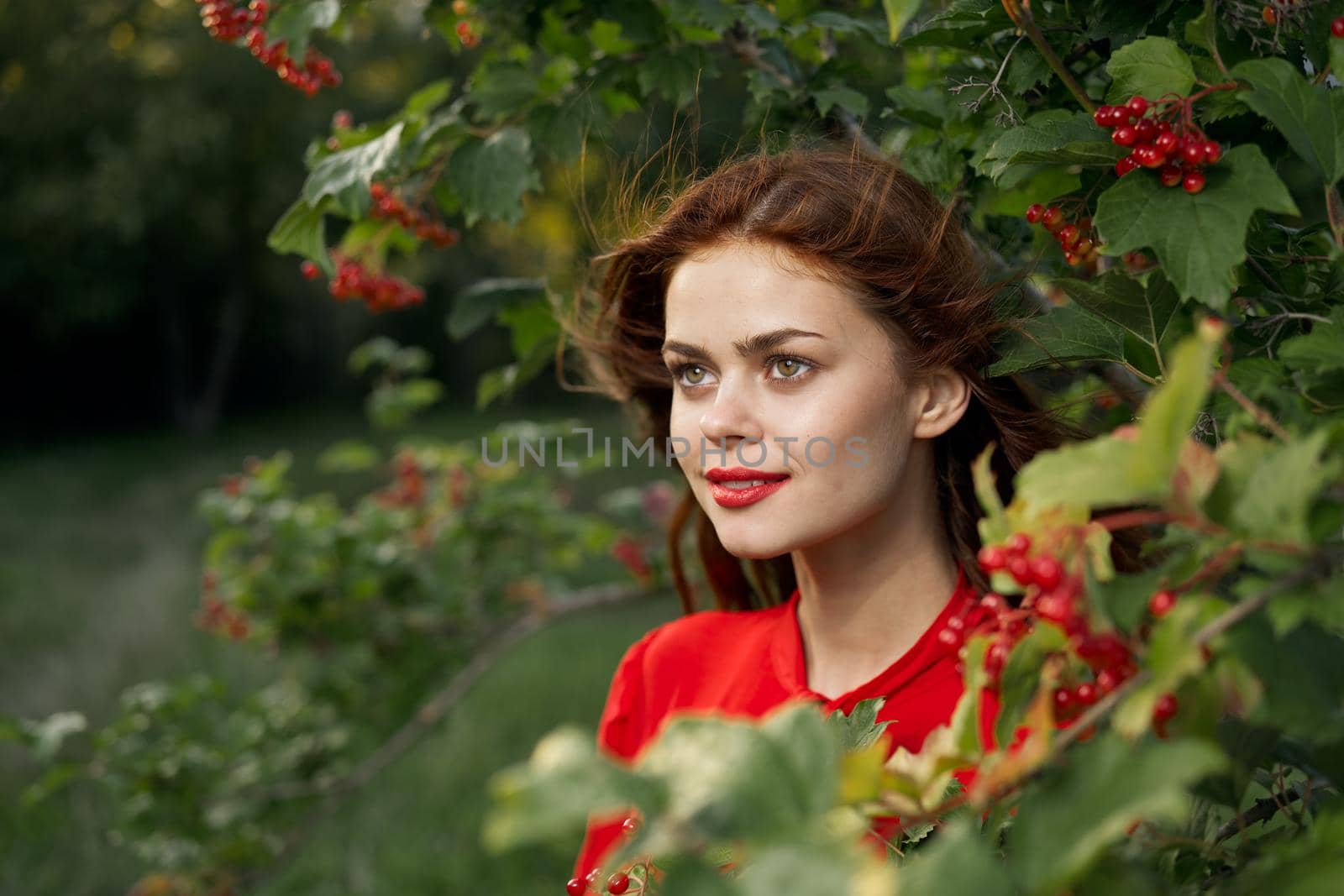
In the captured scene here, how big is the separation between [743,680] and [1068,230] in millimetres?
842

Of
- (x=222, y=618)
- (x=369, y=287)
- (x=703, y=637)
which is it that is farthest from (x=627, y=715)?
(x=222, y=618)

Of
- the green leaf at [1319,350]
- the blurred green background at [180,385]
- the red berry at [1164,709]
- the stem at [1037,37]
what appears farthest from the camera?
the blurred green background at [180,385]

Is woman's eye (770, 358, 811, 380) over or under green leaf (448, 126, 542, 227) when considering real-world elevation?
under

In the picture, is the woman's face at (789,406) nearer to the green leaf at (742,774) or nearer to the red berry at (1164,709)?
the red berry at (1164,709)

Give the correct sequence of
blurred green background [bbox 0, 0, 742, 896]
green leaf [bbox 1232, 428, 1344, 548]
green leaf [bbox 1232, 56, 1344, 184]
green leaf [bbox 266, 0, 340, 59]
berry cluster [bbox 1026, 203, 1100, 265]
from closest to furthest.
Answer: green leaf [bbox 1232, 428, 1344, 548] → green leaf [bbox 1232, 56, 1344, 184] → berry cluster [bbox 1026, 203, 1100, 265] → green leaf [bbox 266, 0, 340, 59] → blurred green background [bbox 0, 0, 742, 896]

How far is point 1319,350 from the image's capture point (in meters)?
0.94

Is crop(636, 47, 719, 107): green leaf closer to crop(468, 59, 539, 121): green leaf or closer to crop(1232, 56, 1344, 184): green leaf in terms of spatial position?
crop(468, 59, 539, 121): green leaf

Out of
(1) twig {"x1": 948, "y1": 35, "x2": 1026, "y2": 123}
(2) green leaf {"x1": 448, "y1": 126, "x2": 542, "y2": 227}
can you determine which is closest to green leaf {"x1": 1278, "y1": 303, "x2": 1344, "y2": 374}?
(1) twig {"x1": 948, "y1": 35, "x2": 1026, "y2": 123}

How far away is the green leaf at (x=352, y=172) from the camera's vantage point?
1795mm

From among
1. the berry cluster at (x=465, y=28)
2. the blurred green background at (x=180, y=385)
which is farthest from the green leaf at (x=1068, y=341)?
the blurred green background at (x=180, y=385)

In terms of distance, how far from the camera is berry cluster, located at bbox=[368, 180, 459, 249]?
2004 mm

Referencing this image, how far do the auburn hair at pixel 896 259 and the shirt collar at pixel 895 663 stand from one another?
4cm

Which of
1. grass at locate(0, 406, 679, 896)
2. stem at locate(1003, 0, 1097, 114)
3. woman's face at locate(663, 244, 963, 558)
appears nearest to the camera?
stem at locate(1003, 0, 1097, 114)

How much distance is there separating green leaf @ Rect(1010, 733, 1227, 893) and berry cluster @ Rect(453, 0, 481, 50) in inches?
68.6
